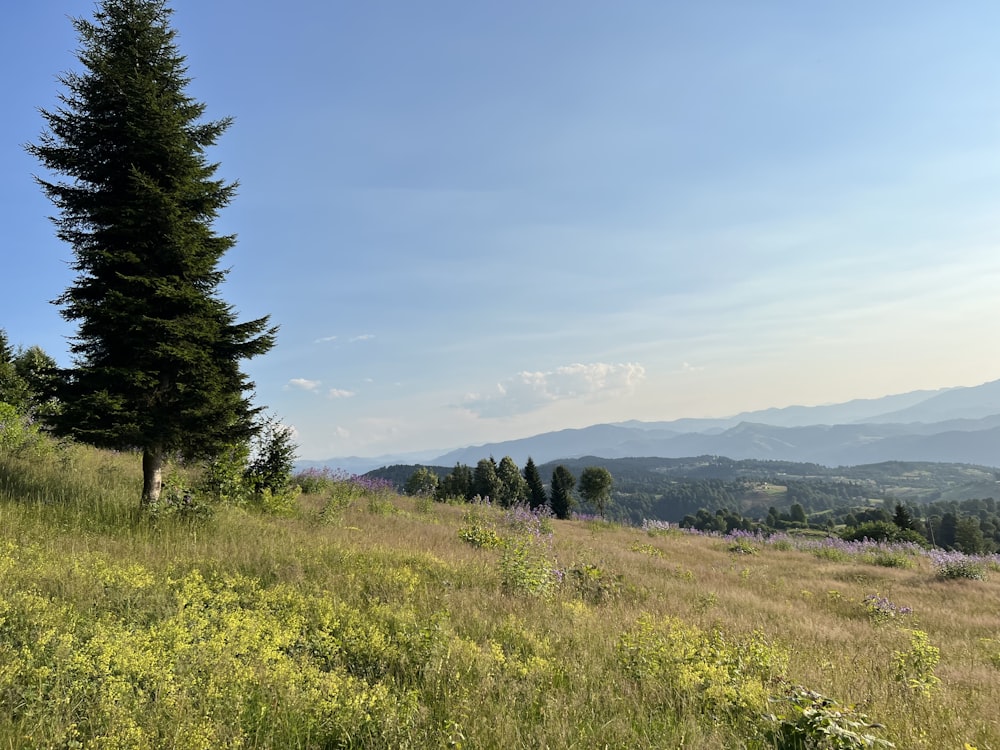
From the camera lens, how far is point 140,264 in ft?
30.3

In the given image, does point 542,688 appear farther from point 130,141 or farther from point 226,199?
point 130,141

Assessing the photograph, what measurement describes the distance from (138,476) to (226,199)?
8151mm

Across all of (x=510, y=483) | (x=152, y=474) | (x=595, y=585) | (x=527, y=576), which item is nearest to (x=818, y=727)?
(x=527, y=576)

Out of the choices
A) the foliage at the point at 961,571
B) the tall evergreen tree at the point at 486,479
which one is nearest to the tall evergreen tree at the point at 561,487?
the tall evergreen tree at the point at 486,479

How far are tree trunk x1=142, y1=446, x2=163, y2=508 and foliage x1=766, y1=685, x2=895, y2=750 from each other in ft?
35.1

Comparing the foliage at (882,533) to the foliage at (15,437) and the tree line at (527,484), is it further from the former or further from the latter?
the foliage at (15,437)

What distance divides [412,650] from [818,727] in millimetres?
3342

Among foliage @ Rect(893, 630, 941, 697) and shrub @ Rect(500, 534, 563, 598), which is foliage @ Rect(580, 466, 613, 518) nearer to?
shrub @ Rect(500, 534, 563, 598)

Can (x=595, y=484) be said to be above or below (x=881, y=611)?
below

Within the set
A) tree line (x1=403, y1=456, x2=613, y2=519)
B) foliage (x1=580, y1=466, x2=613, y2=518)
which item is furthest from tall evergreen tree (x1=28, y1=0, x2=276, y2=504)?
foliage (x1=580, y1=466, x2=613, y2=518)

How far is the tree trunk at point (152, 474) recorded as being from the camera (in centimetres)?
947

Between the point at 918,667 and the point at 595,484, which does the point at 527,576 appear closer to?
the point at 918,667

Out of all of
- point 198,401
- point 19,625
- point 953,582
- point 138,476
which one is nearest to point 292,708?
point 19,625

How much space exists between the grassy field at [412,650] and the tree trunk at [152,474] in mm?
362
